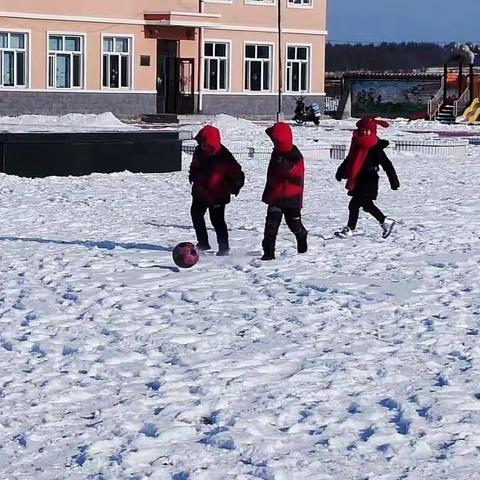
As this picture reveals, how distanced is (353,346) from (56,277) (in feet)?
11.3

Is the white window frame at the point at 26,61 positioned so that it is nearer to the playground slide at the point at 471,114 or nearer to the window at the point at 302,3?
the window at the point at 302,3

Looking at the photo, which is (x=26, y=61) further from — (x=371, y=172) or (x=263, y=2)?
(x=371, y=172)

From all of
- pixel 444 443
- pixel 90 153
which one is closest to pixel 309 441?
pixel 444 443

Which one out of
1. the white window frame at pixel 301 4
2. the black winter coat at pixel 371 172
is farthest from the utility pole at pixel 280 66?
the black winter coat at pixel 371 172

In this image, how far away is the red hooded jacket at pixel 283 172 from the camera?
36.2 ft

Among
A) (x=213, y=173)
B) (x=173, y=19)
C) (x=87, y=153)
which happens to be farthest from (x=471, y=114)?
(x=213, y=173)

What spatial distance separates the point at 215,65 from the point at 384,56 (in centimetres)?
9655

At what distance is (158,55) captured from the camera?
45.4 meters

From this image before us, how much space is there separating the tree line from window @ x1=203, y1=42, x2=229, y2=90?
3152 inches

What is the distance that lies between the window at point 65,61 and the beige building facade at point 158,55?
3cm

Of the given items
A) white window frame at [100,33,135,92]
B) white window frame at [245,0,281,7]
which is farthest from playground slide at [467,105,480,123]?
white window frame at [100,33,135,92]

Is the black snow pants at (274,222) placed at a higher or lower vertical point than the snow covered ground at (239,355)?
higher

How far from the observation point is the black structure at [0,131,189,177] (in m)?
18.9

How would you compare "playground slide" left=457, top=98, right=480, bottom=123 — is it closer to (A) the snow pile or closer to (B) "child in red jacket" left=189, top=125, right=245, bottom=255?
(A) the snow pile
